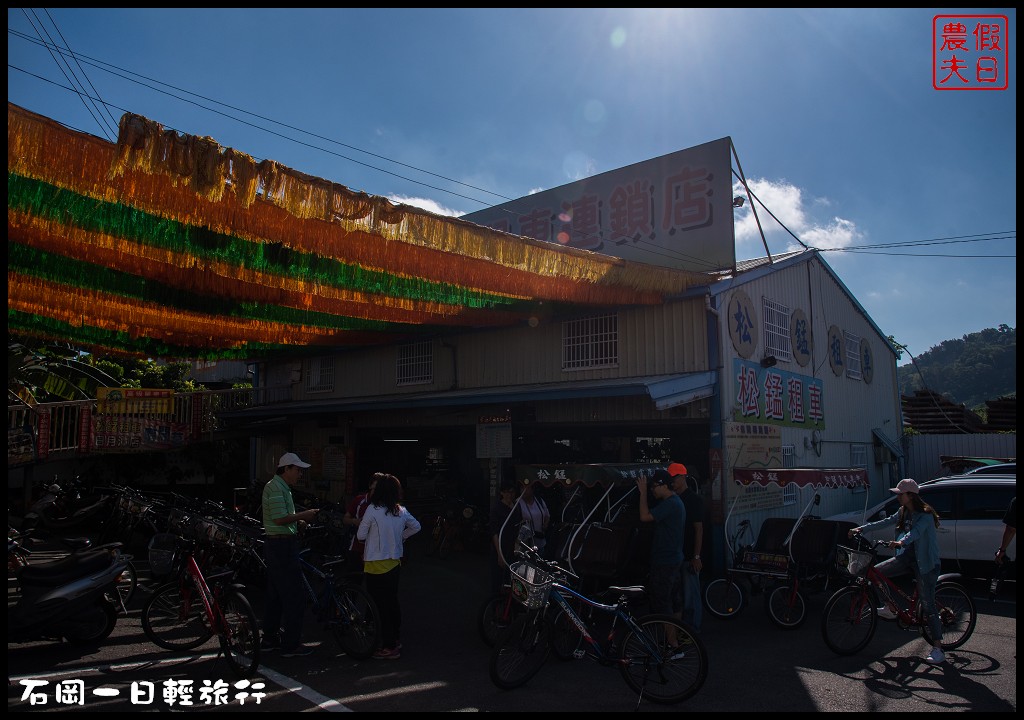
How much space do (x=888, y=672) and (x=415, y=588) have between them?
20.9 ft

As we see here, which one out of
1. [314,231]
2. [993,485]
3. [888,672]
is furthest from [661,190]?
[888,672]

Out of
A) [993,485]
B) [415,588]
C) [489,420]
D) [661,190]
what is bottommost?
[415,588]

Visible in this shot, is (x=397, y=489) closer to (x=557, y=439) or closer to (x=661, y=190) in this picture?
(x=557, y=439)

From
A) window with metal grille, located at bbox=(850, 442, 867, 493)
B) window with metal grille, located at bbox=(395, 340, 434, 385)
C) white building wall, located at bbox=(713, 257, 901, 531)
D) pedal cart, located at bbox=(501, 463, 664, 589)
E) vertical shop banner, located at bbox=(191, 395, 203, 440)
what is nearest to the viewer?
pedal cart, located at bbox=(501, 463, 664, 589)

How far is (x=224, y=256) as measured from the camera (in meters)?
7.83

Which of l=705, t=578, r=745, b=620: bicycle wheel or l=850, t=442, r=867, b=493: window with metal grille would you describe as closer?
l=705, t=578, r=745, b=620: bicycle wheel

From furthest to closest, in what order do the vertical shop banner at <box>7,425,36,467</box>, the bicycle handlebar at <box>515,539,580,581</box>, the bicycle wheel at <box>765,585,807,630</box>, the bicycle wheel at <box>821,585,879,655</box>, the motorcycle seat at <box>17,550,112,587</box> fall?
1. the vertical shop banner at <box>7,425,36,467</box>
2. the bicycle wheel at <box>765,585,807,630</box>
3. the bicycle wheel at <box>821,585,879,655</box>
4. the motorcycle seat at <box>17,550,112,587</box>
5. the bicycle handlebar at <box>515,539,580,581</box>

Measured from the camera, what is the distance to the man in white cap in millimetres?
6398

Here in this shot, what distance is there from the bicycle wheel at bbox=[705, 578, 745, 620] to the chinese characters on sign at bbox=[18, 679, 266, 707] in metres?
5.43

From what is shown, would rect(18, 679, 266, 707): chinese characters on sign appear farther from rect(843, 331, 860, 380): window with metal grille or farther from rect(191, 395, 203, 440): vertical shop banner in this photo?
rect(843, 331, 860, 380): window with metal grille

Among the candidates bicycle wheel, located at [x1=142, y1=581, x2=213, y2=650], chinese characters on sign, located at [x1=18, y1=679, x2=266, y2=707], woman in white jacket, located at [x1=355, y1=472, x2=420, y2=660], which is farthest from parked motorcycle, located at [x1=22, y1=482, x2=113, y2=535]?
woman in white jacket, located at [x1=355, y1=472, x2=420, y2=660]

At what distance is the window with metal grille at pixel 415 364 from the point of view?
624 inches

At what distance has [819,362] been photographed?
15000 millimetres

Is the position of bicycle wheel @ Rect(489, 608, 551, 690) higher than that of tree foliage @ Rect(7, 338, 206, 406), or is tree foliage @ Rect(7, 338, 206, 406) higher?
tree foliage @ Rect(7, 338, 206, 406)
